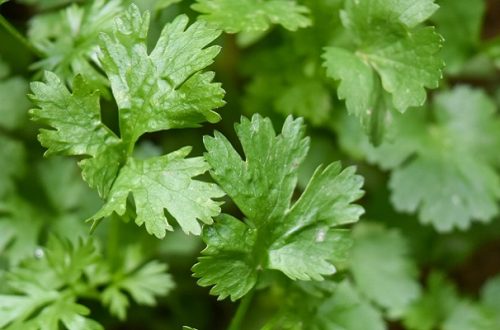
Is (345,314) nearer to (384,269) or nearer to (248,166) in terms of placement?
(384,269)

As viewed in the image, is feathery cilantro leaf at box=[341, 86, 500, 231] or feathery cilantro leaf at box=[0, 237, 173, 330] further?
feathery cilantro leaf at box=[341, 86, 500, 231]

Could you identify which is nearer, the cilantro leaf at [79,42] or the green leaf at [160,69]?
the green leaf at [160,69]

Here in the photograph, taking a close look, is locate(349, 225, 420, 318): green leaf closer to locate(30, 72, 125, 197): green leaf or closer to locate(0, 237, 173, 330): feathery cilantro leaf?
locate(0, 237, 173, 330): feathery cilantro leaf

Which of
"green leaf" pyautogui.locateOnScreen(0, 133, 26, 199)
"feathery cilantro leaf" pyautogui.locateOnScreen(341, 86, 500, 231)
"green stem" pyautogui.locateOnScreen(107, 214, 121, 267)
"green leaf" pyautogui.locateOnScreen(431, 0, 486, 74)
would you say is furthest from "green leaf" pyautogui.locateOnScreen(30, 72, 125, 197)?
"green leaf" pyautogui.locateOnScreen(431, 0, 486, 74)

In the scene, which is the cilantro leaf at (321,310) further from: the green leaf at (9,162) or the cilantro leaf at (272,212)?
the green leaf at (9,162)

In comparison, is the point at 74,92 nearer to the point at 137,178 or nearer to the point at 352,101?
the point at 137,178

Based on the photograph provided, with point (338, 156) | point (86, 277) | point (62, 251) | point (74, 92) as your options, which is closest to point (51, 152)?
point (74, 92)

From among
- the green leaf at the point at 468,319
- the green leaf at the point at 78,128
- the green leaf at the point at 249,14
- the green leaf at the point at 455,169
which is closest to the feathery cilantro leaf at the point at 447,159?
the green leaf at the point at 455,169
